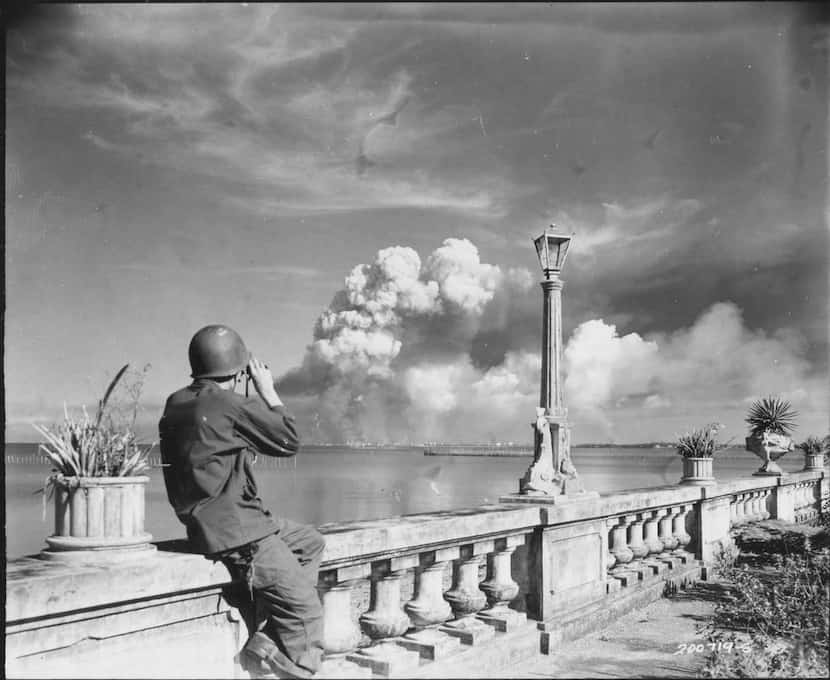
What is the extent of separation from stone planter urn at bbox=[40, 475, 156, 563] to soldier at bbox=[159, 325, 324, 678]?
255 millimetres

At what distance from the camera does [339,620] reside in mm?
4570

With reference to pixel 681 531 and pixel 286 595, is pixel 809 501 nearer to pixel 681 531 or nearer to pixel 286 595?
pixel 681 531

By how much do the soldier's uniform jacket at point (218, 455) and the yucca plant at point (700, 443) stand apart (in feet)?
23.6

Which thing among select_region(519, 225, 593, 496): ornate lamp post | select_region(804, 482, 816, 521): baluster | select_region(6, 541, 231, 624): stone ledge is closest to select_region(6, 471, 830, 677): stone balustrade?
select_region(6, 541, 231, 624): stone ledge

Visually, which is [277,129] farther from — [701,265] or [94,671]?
[94,671]

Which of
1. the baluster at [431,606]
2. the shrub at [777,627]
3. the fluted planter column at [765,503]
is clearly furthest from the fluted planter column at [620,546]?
the fluted planter column at [765,503]

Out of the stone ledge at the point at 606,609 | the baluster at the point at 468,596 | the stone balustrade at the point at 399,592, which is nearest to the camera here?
the stone balustrade at the point at 399,592

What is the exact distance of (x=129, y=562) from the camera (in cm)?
359

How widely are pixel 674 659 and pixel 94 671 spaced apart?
4.04 metres

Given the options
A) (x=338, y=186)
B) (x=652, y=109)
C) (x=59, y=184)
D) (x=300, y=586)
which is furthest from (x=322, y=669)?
(x=338, y=186)

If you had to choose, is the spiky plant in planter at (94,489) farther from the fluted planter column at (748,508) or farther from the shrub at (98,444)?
the fluted planter column at (748,508)

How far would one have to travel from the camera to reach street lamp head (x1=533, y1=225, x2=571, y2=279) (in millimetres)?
7508

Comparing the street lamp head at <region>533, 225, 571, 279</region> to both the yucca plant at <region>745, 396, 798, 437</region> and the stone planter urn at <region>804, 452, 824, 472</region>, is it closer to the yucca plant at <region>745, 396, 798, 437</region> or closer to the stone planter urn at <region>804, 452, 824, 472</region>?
the yucca plant at <region>745, 396, 798, 437</region>

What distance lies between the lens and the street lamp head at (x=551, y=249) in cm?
751
